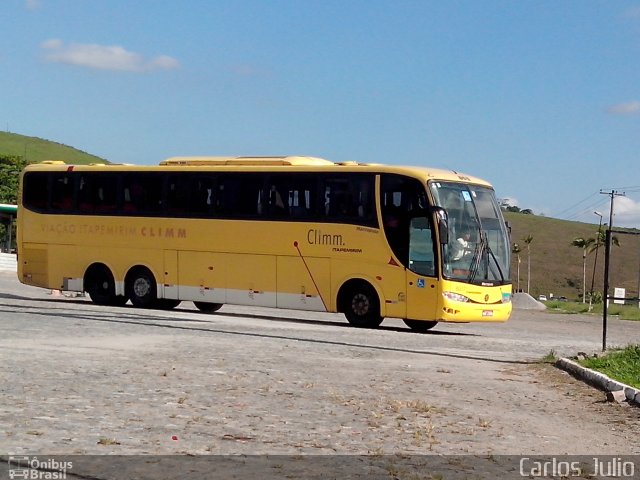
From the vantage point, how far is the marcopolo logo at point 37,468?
6.80 metres

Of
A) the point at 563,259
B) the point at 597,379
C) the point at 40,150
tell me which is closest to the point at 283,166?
the point at 597,379

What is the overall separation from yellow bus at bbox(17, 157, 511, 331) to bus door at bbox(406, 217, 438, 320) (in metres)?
0.03

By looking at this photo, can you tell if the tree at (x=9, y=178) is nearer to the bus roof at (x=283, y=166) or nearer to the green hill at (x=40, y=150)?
the green hill at (x=40, y=150)

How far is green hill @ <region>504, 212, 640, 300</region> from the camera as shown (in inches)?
5320

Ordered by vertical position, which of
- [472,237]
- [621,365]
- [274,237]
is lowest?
[621,365]

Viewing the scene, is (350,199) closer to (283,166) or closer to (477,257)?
(283,166)

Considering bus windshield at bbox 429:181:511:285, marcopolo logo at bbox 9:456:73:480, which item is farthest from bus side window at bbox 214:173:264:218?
marcopolo logo at bbox 9:456:73:480

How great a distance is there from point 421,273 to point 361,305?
188 centimetres

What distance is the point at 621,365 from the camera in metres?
16.1

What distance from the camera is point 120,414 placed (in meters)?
9.55

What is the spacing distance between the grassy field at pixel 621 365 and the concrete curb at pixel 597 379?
233 mm

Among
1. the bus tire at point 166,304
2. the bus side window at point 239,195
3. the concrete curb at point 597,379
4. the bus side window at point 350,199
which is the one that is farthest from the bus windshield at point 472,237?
the bus tire at point 166,304

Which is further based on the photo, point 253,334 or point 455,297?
point 455,297

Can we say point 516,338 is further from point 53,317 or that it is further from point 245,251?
point 53,317
